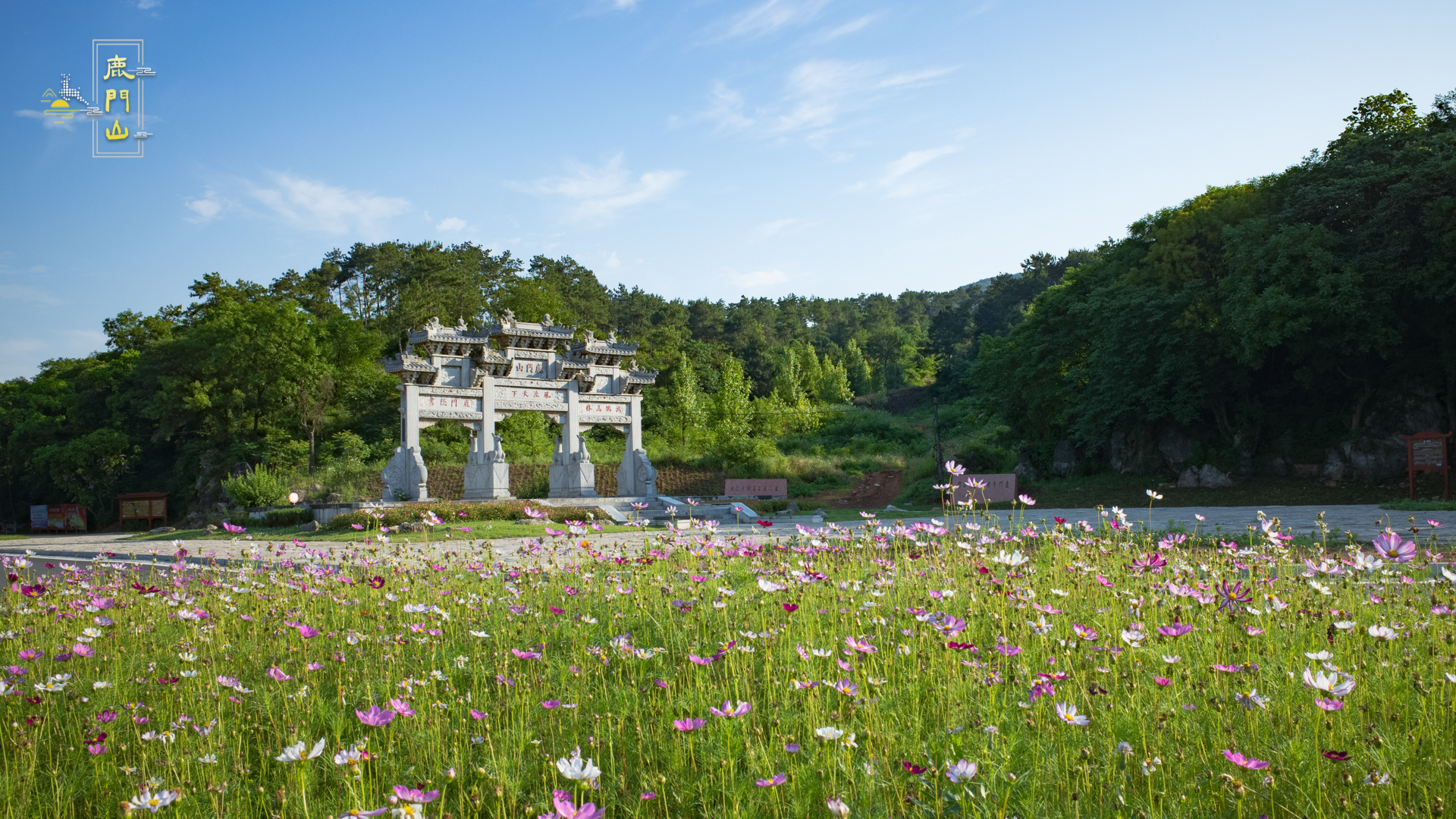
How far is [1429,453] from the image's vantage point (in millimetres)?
16922

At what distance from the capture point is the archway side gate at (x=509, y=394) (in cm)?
2214

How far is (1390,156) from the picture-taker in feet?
63.1

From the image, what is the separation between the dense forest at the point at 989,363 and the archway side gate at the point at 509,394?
206 inches

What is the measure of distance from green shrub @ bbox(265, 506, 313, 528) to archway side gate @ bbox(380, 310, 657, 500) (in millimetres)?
1946

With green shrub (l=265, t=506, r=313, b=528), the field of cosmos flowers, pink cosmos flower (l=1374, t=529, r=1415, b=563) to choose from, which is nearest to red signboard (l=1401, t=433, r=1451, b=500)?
the field of cosmos flowers

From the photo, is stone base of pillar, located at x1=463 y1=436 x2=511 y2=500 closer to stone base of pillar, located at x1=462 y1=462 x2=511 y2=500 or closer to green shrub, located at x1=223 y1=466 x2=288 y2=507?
stone base of pillar, located at x1=462 y1=462 x2=511 y2=500

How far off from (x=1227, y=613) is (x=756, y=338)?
51427 mm

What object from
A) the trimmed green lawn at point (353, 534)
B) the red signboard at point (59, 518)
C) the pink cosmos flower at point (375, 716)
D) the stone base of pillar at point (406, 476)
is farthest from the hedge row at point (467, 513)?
the red signboard at point (59, 518)

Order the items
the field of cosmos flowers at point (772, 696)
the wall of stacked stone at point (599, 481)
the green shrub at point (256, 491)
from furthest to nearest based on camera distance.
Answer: the wall of stacked stone at point (599, 481), the green shrub at point (256, 491), the field of cosmos flowers at point (772, 696)

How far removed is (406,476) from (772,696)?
20.2 m

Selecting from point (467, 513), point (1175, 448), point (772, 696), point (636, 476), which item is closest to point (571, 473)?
point (636, 476)

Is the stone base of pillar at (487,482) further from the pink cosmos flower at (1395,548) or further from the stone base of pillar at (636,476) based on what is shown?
the pink cosmos flower at (1395,548)

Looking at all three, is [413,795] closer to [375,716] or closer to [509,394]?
[375,716]

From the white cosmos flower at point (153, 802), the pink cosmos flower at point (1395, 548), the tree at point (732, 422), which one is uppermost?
the tree at point (732, 422)
